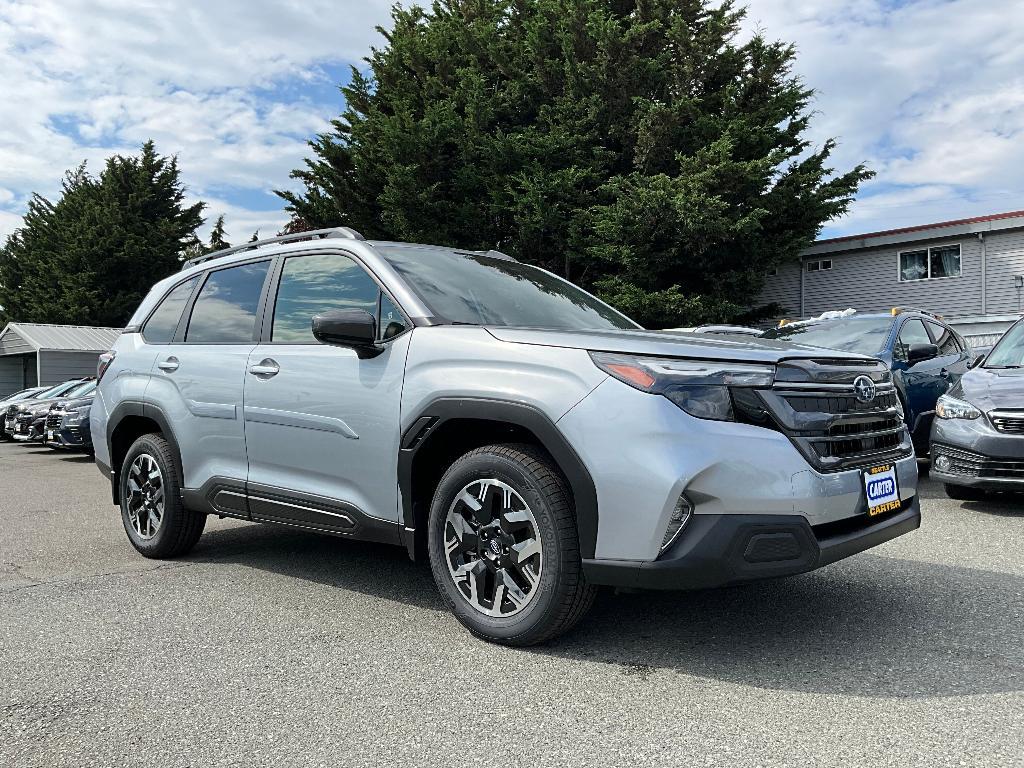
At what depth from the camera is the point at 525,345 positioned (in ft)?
11.3

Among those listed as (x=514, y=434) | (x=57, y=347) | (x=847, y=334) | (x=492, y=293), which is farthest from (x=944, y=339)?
(x=57, y=347)

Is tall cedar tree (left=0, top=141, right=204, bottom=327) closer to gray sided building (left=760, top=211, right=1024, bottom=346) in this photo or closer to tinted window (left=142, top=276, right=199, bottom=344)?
gray sided building (left=760, top=211, right=1024, bottom=346)

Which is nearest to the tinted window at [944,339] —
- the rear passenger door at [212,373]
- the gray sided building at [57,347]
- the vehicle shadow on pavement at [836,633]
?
the vehicle shadow on pavement at [836,633]

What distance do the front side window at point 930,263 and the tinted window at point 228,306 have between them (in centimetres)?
2252

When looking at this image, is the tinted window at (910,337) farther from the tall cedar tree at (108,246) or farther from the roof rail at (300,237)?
the tall cedar tree at (108,246)

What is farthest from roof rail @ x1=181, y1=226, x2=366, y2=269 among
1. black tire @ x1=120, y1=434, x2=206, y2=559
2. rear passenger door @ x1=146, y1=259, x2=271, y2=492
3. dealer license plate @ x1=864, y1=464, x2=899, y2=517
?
dealer license plate @ x1=864, y1=464, x2=899, y2=517

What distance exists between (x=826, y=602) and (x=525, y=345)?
76.1 inches

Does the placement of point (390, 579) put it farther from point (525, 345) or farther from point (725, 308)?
point (725, 308)

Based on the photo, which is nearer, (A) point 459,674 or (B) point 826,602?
(A) point 459,674

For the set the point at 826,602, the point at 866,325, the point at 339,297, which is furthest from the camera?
the point at 866,325

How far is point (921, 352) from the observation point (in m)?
7.76

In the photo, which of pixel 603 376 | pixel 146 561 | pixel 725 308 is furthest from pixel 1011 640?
pixel 725 308

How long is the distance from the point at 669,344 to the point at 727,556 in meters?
0.80

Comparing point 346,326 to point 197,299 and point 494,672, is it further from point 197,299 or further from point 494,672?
point 197,299
